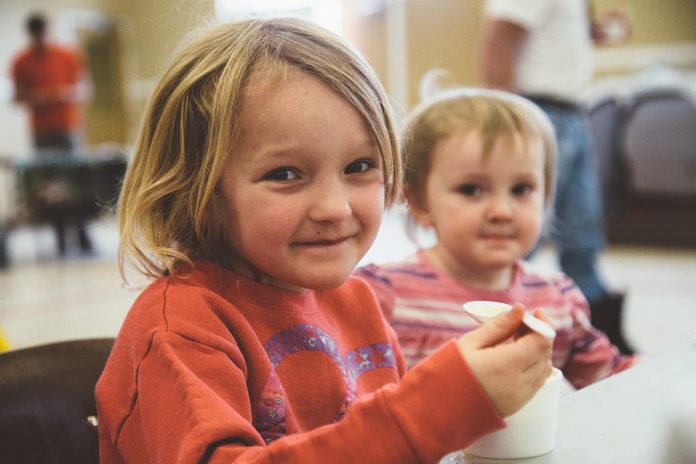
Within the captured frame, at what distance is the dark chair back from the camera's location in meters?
0.75

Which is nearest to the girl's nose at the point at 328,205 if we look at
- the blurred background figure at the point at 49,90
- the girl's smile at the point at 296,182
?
the girl's smile at the point at 296,182

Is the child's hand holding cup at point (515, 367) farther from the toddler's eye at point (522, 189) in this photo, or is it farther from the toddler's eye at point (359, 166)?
the toddler's eye at point (522, 189)

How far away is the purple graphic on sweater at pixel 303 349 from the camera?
2.28ft

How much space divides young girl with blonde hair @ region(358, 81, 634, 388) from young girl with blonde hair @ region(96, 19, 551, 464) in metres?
0.41

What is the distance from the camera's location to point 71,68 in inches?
237

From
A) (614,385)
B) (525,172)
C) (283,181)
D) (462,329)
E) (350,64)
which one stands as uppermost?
(350,64)

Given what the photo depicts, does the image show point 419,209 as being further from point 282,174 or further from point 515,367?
point 515,367

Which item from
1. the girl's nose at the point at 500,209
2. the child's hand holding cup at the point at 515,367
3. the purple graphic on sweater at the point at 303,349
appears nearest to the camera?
the child's hand holding cup at the point at 515,367

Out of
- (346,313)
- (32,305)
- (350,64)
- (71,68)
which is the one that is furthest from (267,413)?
(71,68)

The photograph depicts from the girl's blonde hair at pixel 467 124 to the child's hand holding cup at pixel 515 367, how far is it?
677mm

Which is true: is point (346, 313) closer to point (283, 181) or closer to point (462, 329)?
point (283, 181)

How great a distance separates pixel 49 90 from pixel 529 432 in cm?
616

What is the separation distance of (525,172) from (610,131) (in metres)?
3.98

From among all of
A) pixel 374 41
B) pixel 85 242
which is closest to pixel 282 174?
Result: pixel 85 242
